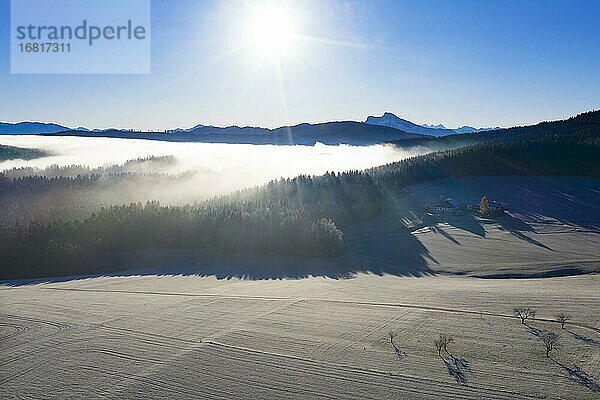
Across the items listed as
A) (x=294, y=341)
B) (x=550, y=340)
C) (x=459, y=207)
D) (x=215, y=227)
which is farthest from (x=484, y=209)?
(x=294, y=341)

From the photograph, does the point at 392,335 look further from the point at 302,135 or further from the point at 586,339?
the point at 302,135

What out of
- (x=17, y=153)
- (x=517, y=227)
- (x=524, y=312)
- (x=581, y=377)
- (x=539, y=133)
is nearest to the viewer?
(x=581, y=377)

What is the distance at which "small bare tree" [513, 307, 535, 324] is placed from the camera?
413 inches

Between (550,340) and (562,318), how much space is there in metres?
1.36

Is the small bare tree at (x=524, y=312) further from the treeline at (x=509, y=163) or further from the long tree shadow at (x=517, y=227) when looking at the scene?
the treeline at (x=509, y=163)

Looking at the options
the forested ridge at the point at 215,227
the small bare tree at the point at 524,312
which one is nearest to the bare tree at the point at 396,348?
the small bare tree at the point at 524,312

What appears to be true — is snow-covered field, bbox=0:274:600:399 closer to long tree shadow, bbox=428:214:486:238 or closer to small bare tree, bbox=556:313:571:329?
small bare tree, bbox=556:313:571:329

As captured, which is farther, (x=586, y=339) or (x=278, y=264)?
(x=278, y=264)

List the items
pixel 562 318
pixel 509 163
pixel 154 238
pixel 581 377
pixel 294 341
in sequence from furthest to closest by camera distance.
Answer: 1. pixel 509 163
2. pixel 154 238
3. pixel 562 318
4. pixel 294 341
5. pixel 581 377

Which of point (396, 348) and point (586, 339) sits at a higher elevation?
point (586, 339)

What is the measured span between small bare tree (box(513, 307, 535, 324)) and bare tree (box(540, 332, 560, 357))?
853 millimetres

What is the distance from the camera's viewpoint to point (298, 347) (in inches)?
364

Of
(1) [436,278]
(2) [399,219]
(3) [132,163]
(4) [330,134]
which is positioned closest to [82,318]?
(1) [436,278]

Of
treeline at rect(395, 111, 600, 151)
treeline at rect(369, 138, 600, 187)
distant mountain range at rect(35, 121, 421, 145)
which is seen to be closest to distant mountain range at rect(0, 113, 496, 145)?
distant mountain range at rect(35, 121, 421, 145)
